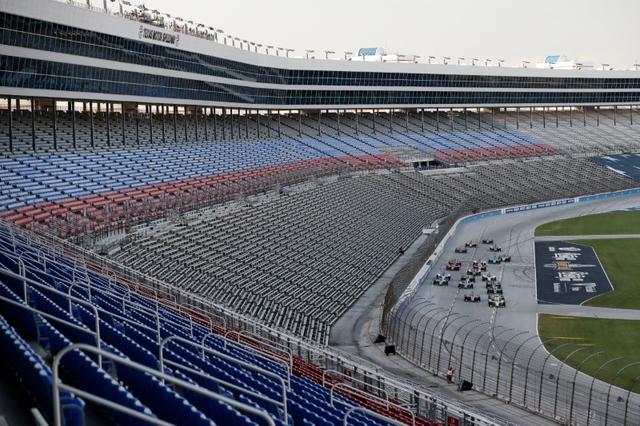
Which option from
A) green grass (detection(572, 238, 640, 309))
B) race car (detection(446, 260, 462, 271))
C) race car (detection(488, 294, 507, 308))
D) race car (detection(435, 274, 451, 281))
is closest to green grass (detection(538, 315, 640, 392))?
race car (detection(488, 294, 507, 308))

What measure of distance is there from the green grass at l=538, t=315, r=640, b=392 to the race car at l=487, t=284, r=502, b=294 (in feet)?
17.2

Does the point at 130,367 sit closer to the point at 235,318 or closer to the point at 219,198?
the point at 235,318

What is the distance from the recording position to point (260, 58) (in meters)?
72.4

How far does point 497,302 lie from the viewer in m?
39.4

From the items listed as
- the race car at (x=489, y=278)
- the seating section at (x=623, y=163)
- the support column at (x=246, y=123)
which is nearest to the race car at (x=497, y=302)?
the race car at (x=489, y=278)

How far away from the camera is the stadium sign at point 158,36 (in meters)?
52.7

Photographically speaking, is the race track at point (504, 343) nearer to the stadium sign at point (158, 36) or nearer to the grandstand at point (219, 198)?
the grandstand at point (219, 198)

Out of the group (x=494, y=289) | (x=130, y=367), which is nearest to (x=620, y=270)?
(x=494, y=289)

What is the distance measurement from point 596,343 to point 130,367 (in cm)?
2548

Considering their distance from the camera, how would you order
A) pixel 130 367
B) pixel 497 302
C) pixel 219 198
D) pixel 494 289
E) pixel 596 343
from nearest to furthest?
pixel 130 367 < pixel 596 343 < pixel 497 302 < pixel 494 289 < pixel 219 198

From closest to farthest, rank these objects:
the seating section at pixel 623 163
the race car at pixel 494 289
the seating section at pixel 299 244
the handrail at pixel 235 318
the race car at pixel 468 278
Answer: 1. the handrail at pixel 235 318
2. the seating section at pixel 299 244
3. the race car at pixel 494 289
4. the race car at pixel 468 278
5. the seating section at pixel 623 163

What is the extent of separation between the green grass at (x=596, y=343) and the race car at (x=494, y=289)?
5241mm

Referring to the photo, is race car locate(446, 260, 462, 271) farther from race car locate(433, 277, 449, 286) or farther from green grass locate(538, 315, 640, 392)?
green grass locate(538, 315, 640, 392)

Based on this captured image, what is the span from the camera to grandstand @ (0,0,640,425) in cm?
1265
